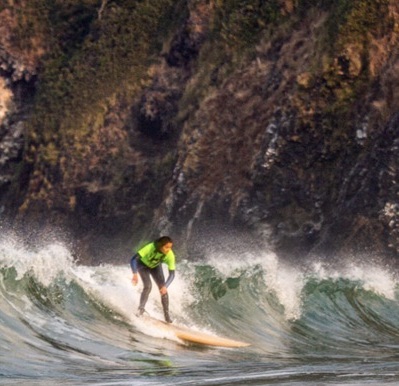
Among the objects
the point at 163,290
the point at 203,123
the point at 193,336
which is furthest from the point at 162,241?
the point at 203,123

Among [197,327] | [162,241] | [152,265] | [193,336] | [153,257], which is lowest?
[193,336]

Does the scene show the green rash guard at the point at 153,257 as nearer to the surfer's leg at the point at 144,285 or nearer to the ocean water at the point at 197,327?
the surfer's leg at the point at 144,285

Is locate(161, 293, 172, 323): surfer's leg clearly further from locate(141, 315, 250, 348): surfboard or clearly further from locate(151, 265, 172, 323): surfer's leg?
locate(141, 315, 250, 348): surfboard

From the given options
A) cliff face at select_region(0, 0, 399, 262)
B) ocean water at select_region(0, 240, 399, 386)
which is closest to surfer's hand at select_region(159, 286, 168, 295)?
ocean water at select_region(0, 240, 399, 386)

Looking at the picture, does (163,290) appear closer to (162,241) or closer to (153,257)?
(153,257)

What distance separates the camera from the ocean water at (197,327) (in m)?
13.8

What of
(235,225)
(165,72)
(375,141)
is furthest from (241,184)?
(165,72)

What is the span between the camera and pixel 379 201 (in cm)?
3684

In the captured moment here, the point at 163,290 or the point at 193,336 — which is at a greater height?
the point at 163,290

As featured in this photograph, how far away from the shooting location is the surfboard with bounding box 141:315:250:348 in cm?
1697

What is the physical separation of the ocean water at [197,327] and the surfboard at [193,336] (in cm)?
15

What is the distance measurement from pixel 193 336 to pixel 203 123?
27.5 metres

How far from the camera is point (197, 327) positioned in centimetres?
1872

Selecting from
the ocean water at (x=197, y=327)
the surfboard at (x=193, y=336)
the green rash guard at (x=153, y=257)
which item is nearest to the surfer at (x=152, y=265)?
the green rash guard at (x=153, y=257)
